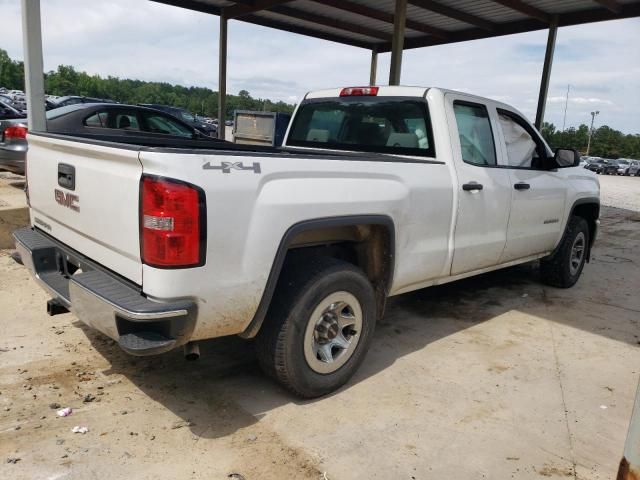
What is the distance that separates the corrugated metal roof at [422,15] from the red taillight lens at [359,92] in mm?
7627

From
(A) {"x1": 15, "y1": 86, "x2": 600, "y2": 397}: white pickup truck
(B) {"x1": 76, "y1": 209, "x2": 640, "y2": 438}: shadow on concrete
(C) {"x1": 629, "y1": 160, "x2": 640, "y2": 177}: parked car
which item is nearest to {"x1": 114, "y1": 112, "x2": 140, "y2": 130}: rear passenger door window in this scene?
(A) {"x1": 15, "y1": 86, "x2": 600, "y2": 397}: white pickup truck

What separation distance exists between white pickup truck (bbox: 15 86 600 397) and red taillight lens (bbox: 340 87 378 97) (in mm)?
20

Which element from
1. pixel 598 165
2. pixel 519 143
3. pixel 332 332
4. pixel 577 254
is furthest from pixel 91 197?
pixel 598 165

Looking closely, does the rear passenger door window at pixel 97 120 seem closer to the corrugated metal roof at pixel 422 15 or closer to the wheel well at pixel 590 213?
the corrugated metal roof at pixel 422 15

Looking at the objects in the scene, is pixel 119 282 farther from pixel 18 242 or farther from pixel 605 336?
pixel 605 336

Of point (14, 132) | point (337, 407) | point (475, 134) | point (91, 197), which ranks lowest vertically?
point (337, 407)

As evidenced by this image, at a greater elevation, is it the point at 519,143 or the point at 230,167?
the point at 519,143

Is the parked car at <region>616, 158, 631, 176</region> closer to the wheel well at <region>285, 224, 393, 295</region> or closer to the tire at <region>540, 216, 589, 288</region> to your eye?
the tire at <region>540, 216, 589, 288</region>

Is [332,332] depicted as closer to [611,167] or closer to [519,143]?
[519,143]

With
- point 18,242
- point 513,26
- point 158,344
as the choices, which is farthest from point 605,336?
point 513,26

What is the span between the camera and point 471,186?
157 inches

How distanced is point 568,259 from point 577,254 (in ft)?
1.23

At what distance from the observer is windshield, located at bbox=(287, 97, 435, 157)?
13.5ft

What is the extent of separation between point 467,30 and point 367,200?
40.6 feet
